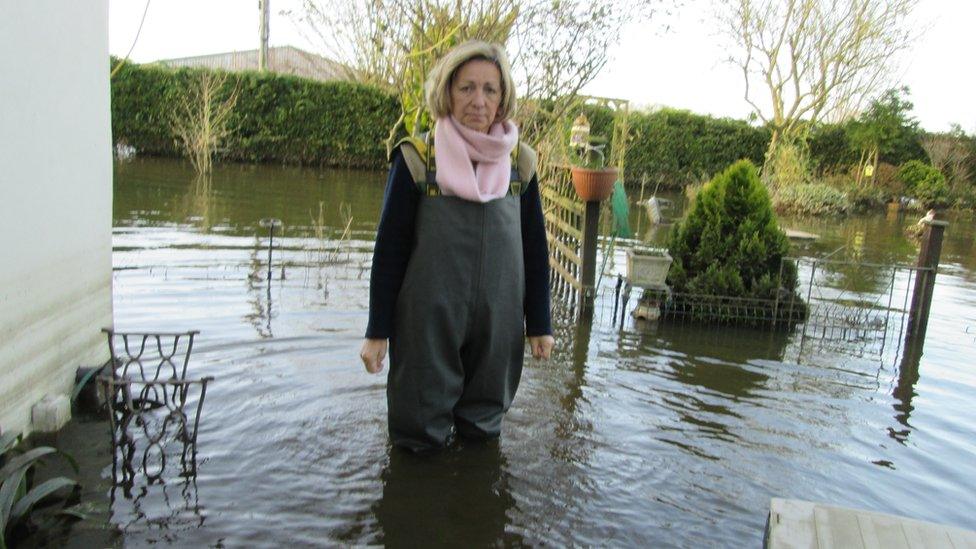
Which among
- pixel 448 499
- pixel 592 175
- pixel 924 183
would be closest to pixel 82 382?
pixel 448 499

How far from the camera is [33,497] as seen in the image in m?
2.75

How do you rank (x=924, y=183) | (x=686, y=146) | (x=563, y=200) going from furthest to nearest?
(x=686, y=146) < (x=924, y=183) < (x=563, y=200)

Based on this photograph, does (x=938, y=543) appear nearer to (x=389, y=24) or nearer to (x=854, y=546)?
(x=854, y=546)

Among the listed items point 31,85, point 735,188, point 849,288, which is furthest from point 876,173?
point 31,85

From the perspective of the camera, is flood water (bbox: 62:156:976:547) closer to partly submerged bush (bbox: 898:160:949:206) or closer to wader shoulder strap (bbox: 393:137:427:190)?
wader shoulder strap (bbox: 393:137:427:190)

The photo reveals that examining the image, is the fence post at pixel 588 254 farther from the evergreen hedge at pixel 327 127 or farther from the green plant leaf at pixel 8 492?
the evergreen hedge at pixel 327 127

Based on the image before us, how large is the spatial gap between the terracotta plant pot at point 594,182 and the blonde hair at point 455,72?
3.47 metres

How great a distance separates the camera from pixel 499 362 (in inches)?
A: 136

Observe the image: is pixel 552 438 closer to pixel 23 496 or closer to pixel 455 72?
pixel 455 72

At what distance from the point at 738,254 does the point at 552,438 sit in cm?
370

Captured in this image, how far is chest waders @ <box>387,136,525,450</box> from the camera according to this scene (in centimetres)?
320

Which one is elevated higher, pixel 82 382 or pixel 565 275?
pixel 565 275

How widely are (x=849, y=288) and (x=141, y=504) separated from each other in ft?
28.6

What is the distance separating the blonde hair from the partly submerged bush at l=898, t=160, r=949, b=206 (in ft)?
83.1
